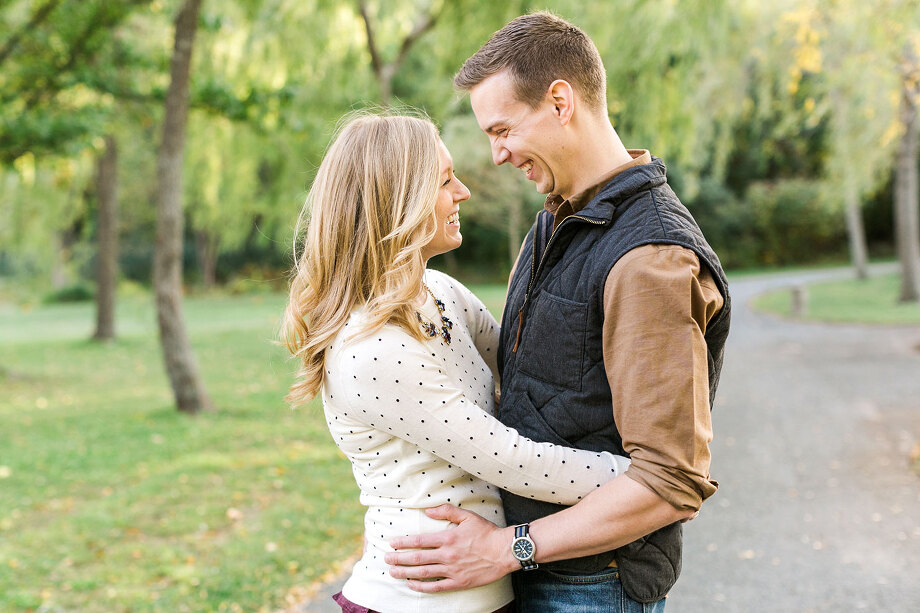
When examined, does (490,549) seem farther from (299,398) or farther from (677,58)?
(677,58)

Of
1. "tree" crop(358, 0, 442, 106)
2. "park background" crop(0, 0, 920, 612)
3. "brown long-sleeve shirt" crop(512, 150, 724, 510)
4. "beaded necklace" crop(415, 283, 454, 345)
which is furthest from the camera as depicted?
"tree" crop(358, 0, 442, 106)

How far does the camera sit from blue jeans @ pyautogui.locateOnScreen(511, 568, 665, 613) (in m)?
1.69

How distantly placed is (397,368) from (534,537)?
442 millimetres

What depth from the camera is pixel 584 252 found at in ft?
5.46

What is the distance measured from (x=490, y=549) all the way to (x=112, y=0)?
975cm

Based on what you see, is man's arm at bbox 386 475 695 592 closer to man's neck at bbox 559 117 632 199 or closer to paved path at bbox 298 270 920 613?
man's neck at bbox 559 117 632 199

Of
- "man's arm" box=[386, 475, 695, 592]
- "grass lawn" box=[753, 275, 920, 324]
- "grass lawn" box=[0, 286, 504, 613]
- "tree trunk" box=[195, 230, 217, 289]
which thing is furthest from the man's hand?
"tree trunk" box=[195, 230, 217, 289]

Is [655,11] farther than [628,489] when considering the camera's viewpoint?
Yes

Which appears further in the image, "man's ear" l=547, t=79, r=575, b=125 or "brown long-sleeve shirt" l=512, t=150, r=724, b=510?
"man's ear" l=547, t=79, r=575, b=125

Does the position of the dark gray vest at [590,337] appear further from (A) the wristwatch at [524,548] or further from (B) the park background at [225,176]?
(B) the park background at [225,176]

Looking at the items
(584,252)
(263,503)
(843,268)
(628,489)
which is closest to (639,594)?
(628,489)

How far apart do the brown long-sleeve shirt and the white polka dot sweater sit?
151 millimetres

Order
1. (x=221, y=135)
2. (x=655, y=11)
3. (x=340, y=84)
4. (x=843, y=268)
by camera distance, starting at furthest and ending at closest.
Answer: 1. (x=843, y=268)
2. (x=221, y=135)
3. (x=340, y=84)
4. (x=655, y=11)

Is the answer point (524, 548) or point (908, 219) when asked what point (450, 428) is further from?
point (908, 219)
